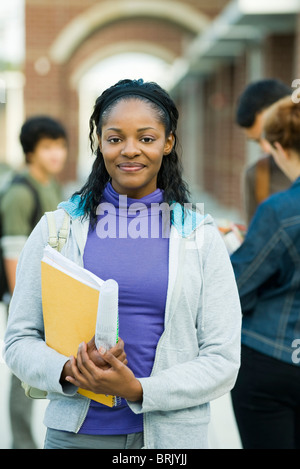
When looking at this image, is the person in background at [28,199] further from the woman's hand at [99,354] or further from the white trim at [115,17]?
the white trim at [115,17]

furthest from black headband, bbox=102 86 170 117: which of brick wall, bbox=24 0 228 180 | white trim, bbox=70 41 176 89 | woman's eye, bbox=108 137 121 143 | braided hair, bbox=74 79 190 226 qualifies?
white trim, bbox=70 41 176 89

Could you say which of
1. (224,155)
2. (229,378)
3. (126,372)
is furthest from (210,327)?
(224,155)

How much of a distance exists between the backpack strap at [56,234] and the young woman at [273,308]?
824 mm

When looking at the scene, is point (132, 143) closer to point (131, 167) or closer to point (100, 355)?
point (131, 167)

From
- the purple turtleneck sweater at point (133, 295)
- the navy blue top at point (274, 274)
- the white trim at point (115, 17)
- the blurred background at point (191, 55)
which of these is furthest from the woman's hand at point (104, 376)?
the white trim at point (115, 17)

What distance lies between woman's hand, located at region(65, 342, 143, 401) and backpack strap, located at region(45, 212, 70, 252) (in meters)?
0.34

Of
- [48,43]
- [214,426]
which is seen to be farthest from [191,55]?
[214,426]

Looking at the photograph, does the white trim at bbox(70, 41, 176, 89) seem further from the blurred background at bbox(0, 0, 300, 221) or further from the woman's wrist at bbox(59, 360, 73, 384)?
the woman's wrist at bbox(59, 360, 73, 384)

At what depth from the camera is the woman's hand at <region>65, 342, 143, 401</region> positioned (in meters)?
1.81

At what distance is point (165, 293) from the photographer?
200 centimetres

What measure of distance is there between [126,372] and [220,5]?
22346mm

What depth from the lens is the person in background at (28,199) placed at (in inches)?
147

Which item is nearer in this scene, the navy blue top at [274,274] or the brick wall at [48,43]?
the navy blue top at [274,274]

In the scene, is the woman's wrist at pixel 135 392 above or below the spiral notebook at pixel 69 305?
below
